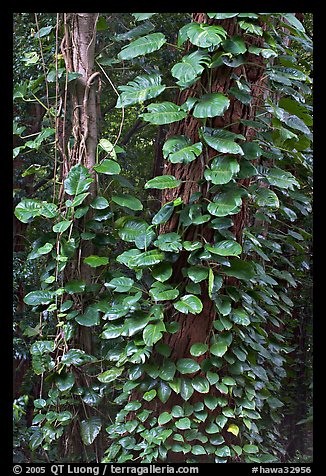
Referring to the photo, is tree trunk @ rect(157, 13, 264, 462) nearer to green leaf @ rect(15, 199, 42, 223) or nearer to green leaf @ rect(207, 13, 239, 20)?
green leaf @ rect(207, 13, 239, 20)

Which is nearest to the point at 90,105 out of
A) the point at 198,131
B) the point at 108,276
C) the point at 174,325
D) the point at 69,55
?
the point at 69,55

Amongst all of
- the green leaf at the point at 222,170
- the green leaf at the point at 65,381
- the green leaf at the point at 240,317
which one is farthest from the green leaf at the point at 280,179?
the green leaf at the point at 65,381

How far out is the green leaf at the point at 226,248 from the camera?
1555 millimetres

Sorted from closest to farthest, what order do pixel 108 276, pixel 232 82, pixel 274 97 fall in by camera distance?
pixel 232 82 → pixel 108 276 → pixel 274 97

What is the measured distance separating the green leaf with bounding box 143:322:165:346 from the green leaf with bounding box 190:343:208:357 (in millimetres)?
142

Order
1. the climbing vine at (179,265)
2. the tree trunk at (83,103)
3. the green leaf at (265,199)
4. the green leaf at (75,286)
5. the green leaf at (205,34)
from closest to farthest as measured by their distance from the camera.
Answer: the green leaf at (205,34) < the climbing vine at (179,265) < the green leaf at (265,199) < the green leaf at (75,286) < the tree trunk at (83,103)

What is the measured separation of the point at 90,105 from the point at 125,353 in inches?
41.5

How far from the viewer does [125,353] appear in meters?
1.70

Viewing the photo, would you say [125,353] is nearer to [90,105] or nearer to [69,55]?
[90,105]

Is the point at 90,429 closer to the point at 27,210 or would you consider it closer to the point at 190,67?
the point at 27,210

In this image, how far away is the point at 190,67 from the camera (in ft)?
5.06

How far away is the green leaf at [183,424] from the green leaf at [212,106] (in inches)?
41.0

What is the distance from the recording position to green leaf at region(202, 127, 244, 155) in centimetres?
153

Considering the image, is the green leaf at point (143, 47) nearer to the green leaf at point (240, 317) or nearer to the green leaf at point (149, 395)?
the green leaf at point (240, 317)
